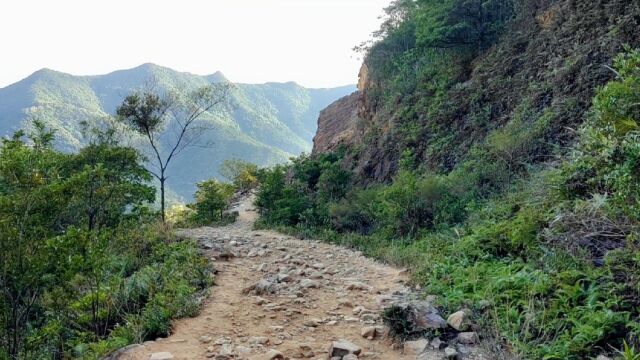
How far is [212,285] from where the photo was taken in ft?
21.2

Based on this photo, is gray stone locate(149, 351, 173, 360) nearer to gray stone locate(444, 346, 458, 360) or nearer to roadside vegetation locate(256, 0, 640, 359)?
gray stone locate(444, 346, 458, 360)

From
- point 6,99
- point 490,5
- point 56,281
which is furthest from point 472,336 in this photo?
point 6,99

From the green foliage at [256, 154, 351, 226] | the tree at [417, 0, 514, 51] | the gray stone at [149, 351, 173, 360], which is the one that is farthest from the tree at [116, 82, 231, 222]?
the gray stone at [149, 351, 173, 360]

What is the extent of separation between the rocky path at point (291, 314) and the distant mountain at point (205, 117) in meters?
45.0

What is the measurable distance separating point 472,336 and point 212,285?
403 centimetres

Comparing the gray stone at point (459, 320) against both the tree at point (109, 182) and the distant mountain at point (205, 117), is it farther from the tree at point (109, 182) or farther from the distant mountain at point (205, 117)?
the distant mountain at point (205, 117)

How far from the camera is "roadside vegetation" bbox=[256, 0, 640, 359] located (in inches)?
143

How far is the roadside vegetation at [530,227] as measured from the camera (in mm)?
3621

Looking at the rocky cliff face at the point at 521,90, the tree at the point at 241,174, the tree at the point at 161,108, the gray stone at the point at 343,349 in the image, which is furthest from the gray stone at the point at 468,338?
the tree at the point at 241,174

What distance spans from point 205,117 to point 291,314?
99.4 metres

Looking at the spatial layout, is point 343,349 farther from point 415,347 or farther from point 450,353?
point 450,353

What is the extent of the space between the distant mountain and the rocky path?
4502 cm

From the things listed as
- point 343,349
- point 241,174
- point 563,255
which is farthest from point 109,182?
point 241,174

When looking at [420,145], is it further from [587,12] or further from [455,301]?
[455,301]
